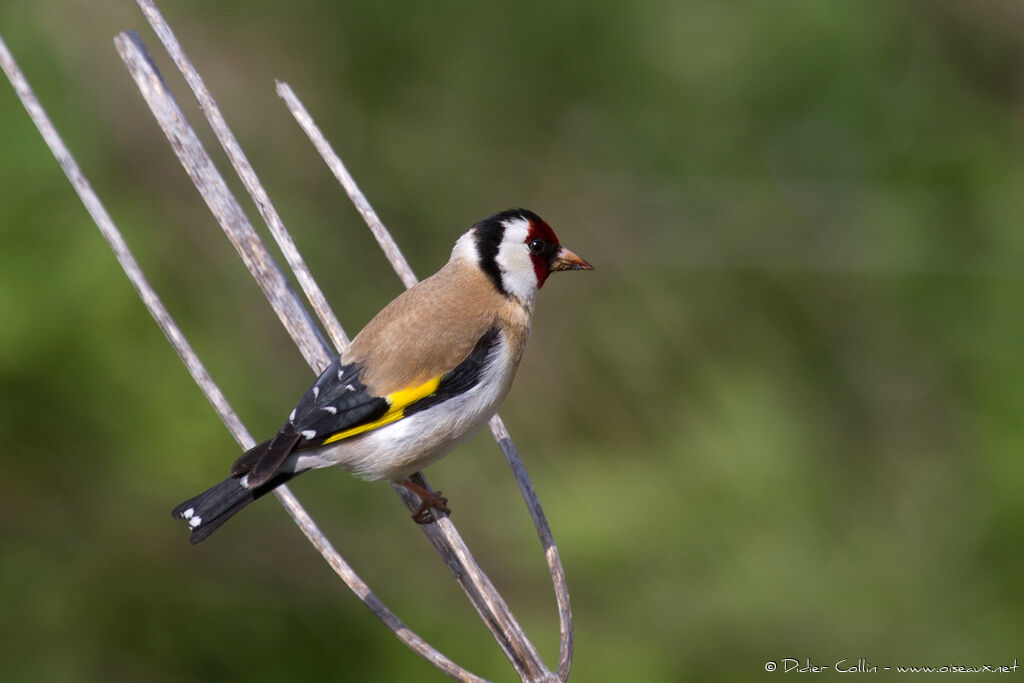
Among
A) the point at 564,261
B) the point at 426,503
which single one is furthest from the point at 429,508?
the point at 564,261

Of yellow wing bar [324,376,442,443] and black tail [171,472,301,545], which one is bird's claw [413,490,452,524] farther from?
black tail [171,472,301,545]

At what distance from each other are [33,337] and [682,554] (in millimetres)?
2492

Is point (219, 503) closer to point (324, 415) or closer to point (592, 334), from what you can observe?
point (324, 415)

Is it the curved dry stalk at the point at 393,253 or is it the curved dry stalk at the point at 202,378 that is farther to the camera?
the curved dry stalk at the point at 393,253

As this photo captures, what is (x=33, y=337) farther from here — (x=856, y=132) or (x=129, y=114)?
(x=856, y=132)

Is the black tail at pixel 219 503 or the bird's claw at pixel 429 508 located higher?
the black tail at pixel 219 503

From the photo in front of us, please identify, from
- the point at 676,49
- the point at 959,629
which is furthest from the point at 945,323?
the point at 676,49

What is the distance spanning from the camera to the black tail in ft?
7.22

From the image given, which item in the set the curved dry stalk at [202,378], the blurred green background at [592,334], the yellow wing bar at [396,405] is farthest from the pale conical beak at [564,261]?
the blurred green background at [592,334]

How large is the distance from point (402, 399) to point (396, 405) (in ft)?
0.07

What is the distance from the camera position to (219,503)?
2230 mm

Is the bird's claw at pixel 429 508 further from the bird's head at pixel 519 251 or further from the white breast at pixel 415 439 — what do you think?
the bird's head at pixel 519 251

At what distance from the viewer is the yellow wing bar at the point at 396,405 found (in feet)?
7.79

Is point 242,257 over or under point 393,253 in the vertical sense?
over
